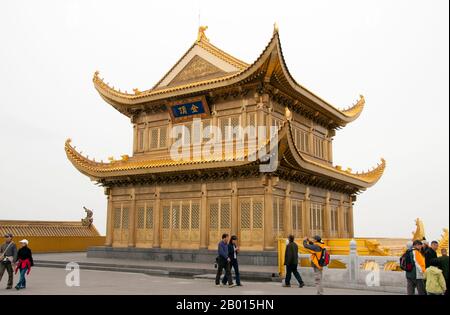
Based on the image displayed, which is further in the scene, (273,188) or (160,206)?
(160,206)

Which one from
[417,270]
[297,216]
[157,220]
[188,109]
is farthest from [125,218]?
[417,270]

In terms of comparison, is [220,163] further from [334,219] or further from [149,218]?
[334,219]

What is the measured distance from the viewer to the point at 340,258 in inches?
541

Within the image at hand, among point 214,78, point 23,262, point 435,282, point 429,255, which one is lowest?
point 435,282

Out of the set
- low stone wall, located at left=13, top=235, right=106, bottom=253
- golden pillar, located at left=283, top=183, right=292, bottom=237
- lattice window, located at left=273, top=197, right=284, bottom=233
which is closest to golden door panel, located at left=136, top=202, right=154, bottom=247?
lattice window, located at left=273, top=197, right=284, bottom=233

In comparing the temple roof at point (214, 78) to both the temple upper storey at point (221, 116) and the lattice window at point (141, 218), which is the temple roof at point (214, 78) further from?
the lattice window at point (141, 218)

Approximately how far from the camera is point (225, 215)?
2028cm

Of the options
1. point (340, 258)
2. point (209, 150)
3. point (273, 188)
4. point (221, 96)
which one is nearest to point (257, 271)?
point (340, 258)

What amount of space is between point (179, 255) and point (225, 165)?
203 inches

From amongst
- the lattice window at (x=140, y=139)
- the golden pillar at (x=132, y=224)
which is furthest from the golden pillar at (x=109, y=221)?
the lattice window at (x=140, y=139)

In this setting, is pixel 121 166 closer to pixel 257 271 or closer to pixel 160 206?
pixel 160 206

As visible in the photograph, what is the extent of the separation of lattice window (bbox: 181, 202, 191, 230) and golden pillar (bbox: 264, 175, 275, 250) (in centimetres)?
426

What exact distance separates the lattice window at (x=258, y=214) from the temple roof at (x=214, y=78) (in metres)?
5.68
